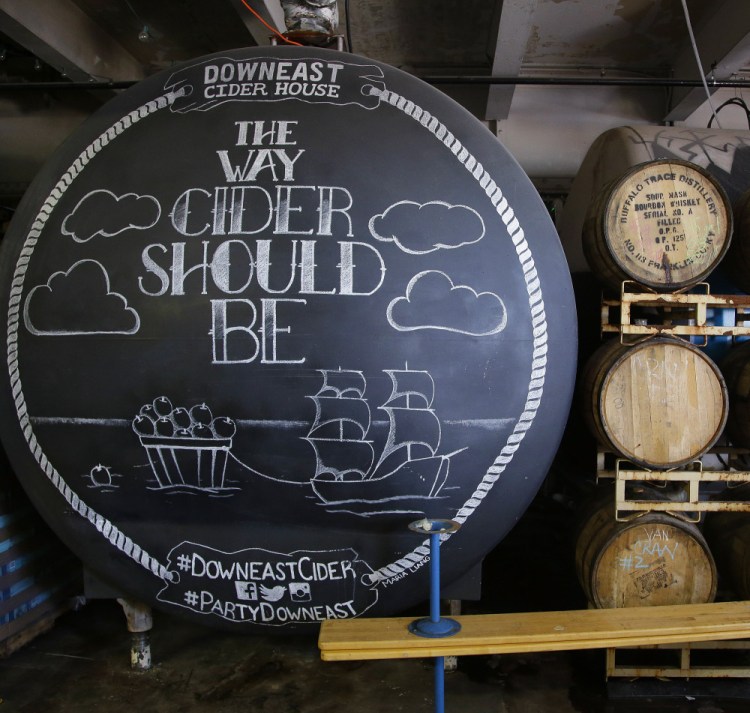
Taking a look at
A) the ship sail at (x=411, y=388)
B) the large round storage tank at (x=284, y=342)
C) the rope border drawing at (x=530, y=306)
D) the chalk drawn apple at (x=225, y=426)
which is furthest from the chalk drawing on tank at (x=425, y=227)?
the chalk drawn apple at (x=225, y=426)

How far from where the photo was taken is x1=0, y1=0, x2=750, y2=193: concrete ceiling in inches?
181

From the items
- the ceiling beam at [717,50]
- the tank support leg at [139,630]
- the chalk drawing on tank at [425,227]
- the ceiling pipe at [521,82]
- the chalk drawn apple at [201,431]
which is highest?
the ceiling beam at [717,50]

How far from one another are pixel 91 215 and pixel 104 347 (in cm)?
47

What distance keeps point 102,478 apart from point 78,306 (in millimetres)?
588

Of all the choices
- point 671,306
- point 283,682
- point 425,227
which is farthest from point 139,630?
point 671,306

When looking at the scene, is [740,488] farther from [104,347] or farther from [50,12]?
[50,12]

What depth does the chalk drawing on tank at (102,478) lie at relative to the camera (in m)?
2.29

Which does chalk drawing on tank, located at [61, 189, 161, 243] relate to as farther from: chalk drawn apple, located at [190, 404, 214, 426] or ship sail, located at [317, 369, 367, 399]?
ship sail, located at [317, 369, 367, 399]

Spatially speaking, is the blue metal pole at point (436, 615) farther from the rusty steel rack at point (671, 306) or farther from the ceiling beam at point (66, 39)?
the ceiling beam at point (66, 39)

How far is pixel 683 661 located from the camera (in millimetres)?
2877

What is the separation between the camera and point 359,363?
7.05ft

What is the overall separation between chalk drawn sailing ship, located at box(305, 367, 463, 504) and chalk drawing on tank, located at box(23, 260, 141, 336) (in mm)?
700

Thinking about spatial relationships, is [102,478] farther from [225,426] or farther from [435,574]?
[435,574]

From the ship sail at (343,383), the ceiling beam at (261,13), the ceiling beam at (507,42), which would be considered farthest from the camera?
the ceiling beam at (507,42)
